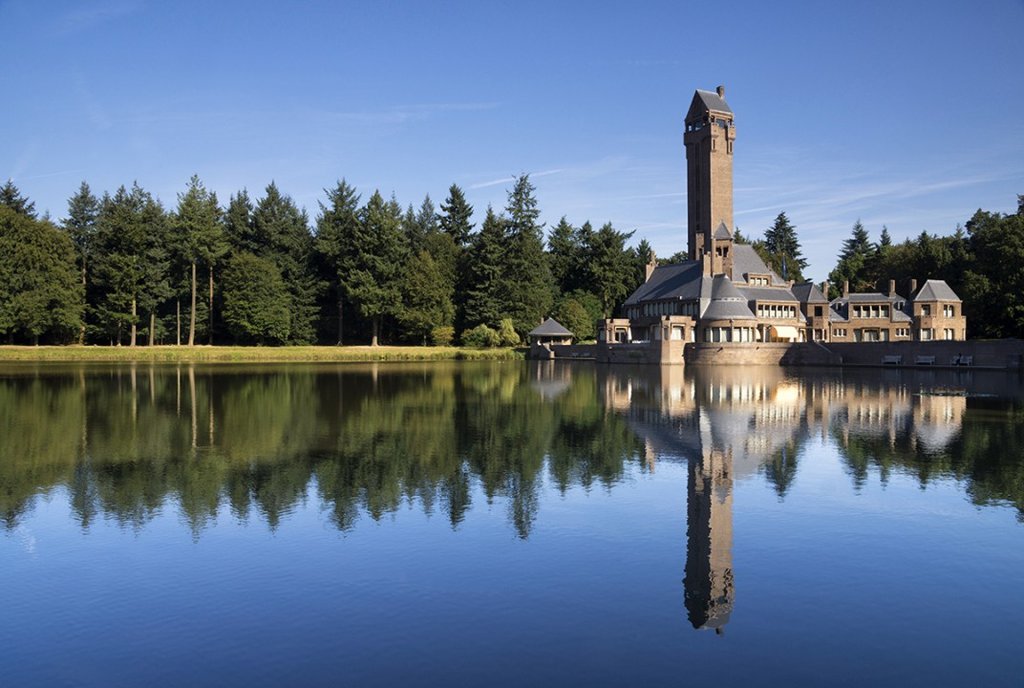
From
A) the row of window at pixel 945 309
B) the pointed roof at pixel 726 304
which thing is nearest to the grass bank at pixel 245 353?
the pointed roof at pixel 726 304

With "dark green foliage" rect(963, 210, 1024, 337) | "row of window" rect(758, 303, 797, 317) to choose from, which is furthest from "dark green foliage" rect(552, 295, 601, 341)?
"dark green foliage" rect(963, 210, 1024, 337)

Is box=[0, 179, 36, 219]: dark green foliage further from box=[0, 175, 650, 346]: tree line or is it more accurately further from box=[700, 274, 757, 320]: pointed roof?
box=[700, 274, 757, 320]: pointed roof

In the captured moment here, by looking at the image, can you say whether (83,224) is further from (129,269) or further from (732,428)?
(732,428)

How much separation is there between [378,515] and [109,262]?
86353 mm

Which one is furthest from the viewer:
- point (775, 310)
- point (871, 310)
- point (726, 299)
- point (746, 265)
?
point (871, 310)

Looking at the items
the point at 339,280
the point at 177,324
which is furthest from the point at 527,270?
the point at 177,324

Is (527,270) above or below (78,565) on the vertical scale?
above

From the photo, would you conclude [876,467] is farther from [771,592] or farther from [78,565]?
[78,565]

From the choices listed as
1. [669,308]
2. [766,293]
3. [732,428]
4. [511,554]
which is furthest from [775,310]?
[511,554]

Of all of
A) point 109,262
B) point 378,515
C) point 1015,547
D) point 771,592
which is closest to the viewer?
point 771,592

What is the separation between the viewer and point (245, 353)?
84.6 metres

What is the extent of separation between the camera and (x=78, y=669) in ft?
27.9

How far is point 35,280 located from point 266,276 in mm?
22524

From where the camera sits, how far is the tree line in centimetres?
8844
